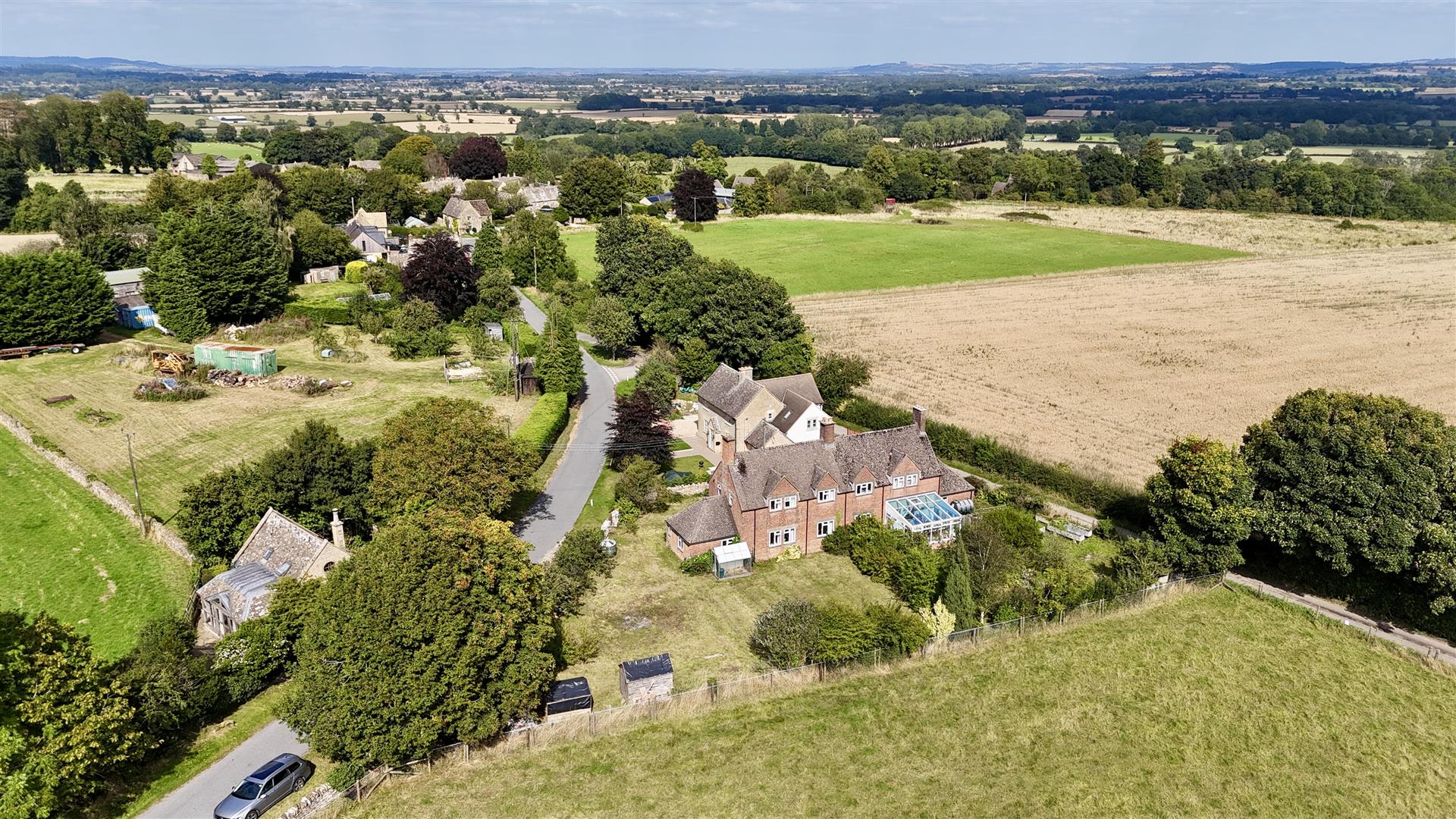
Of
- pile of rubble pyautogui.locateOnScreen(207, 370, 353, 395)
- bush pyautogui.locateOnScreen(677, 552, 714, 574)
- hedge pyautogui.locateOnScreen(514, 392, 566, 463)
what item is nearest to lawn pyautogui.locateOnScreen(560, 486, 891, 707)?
bush pyautogui.locateOnScreen(677, 552, 714, 574)

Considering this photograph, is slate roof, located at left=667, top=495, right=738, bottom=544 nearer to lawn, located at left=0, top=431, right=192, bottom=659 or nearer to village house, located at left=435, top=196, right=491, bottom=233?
lawn, located at left=0, top=431, right=192, bottom=659

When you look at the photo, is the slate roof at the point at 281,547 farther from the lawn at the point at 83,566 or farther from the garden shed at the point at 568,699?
the garden shed at the point at 568,699

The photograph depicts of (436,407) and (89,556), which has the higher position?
(436,407)

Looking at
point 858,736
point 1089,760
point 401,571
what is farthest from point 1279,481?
point 401,571

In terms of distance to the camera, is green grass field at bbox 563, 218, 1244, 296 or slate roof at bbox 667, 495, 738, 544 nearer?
slate roof at bbox 667, 495, 738, 544

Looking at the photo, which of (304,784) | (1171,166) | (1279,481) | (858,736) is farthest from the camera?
(1171,166)

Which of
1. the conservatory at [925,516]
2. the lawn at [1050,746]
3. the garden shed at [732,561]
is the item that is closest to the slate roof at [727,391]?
the conservatory at [925,516]

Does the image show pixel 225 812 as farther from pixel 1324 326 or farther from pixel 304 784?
pixel 1324 326
